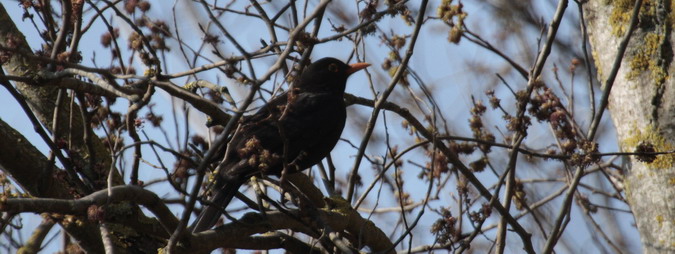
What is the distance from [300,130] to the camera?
493cm

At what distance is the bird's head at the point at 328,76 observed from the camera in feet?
18.0

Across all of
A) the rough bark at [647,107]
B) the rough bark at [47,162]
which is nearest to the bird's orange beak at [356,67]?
the rough bark at [647,107]

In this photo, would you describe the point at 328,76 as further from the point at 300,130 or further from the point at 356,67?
the point at 300,130

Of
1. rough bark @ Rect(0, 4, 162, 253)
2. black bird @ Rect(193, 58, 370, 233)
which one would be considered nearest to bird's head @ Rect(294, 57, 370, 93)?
black bird @ Rect(193, 58, 370, 233)

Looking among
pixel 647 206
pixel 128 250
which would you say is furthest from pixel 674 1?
pixel 128 250

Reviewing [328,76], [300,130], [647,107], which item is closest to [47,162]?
[300,130]

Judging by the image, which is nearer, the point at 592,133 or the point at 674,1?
the point at 592,133

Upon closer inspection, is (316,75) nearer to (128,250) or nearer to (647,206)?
(128,250)

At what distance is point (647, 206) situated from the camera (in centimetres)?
Result: 455

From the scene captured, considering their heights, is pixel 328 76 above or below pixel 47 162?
above

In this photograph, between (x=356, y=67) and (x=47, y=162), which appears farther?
(x=356, y=67)

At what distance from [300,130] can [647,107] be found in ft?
6.81

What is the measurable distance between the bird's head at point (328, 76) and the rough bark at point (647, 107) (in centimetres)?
169

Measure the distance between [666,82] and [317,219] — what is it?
7.29ft
